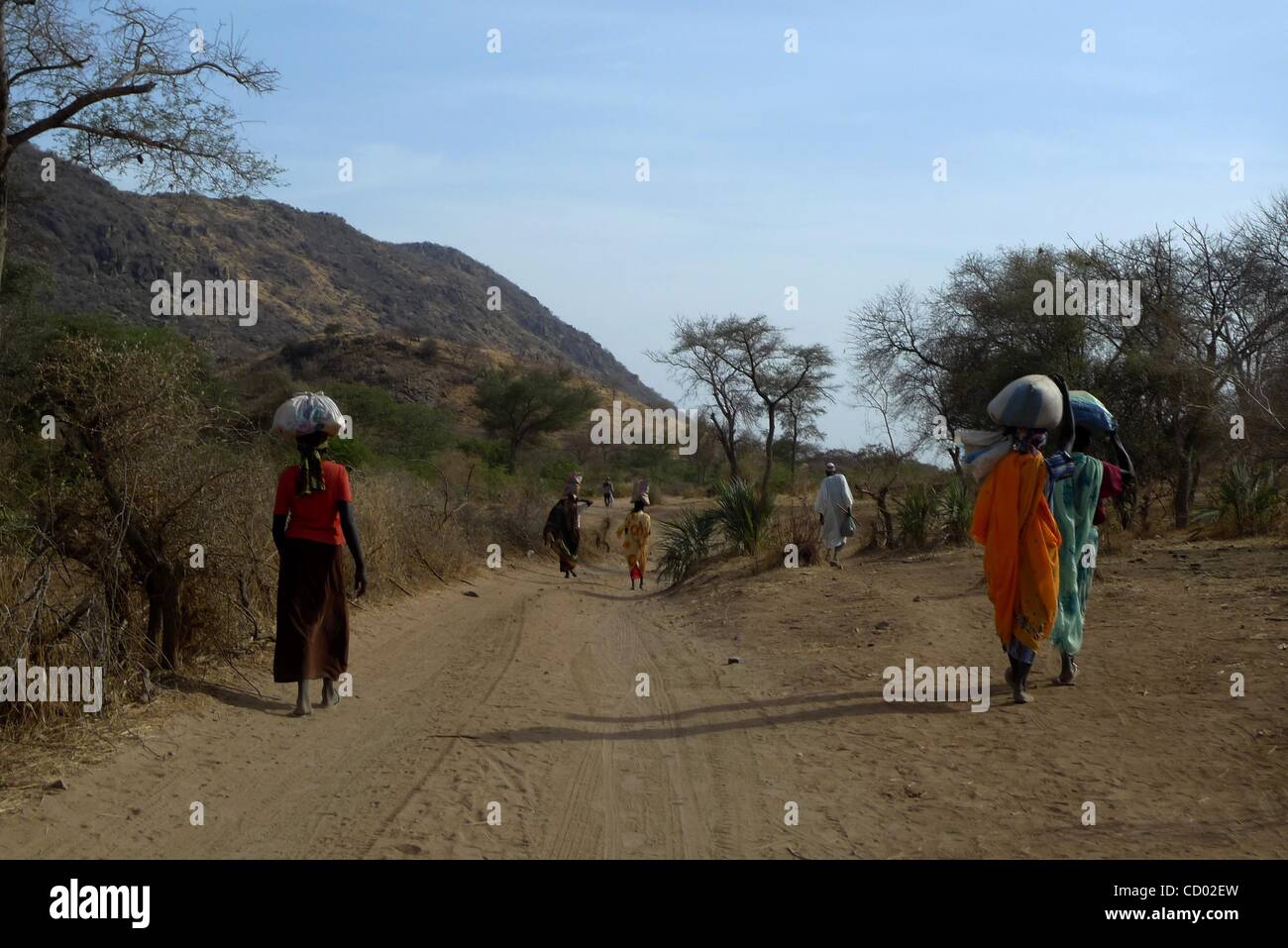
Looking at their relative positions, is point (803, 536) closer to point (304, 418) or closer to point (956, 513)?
point (956, 513)

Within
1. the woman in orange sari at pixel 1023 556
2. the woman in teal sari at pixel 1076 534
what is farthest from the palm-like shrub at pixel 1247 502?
the woman in orange sari at pixel 1023 556

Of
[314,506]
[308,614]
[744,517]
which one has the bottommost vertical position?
[308,614]

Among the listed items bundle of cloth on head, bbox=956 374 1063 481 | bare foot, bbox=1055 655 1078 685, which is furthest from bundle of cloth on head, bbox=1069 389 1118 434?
bare foot, bbox=1055 655 1078 685

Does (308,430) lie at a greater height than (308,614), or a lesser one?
greater

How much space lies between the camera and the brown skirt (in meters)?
7.05

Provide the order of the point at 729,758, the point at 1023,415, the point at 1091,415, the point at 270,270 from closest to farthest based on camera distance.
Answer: the point at 729,758
the point at 1023,415
the point at 1091,415
the point at 270,270

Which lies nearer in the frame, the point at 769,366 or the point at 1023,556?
the point at 1023,556

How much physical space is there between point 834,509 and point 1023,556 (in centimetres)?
976

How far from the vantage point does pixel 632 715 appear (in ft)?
24.8

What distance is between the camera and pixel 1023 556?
7.32 m

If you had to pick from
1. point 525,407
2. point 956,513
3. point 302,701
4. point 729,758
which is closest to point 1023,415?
point 729,758
